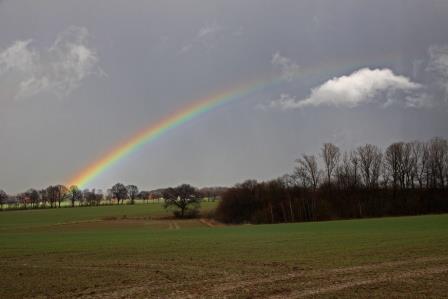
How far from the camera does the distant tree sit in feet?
468

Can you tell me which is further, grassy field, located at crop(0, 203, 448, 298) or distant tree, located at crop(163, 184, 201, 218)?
distant tree, located at crop(163, 184, 201, 218)

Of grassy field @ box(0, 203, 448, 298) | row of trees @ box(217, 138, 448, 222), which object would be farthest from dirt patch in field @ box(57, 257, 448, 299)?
row of trees @ box(217, 138, 448, 222)

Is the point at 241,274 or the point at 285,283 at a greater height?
the point at 285,283

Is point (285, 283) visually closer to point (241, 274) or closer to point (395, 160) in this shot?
point (241, 274)

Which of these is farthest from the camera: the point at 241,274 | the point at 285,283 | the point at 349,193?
the point at 349,193

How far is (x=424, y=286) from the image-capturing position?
16203 mm

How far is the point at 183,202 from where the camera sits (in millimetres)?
143250

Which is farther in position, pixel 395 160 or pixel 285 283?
pixel 395 160

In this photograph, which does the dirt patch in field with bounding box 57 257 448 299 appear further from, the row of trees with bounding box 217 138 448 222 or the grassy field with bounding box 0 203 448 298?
the row of trees with bounding box 217 138 448 222

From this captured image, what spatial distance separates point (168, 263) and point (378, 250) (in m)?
13.8

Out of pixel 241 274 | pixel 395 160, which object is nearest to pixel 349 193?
pixel 395 160

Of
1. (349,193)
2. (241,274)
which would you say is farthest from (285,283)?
(349,193)

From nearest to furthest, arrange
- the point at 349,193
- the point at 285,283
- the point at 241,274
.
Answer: the point at 285,283 → the point at 241,274 → the point at 349,193

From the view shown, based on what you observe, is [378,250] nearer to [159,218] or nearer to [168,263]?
[168,263]
